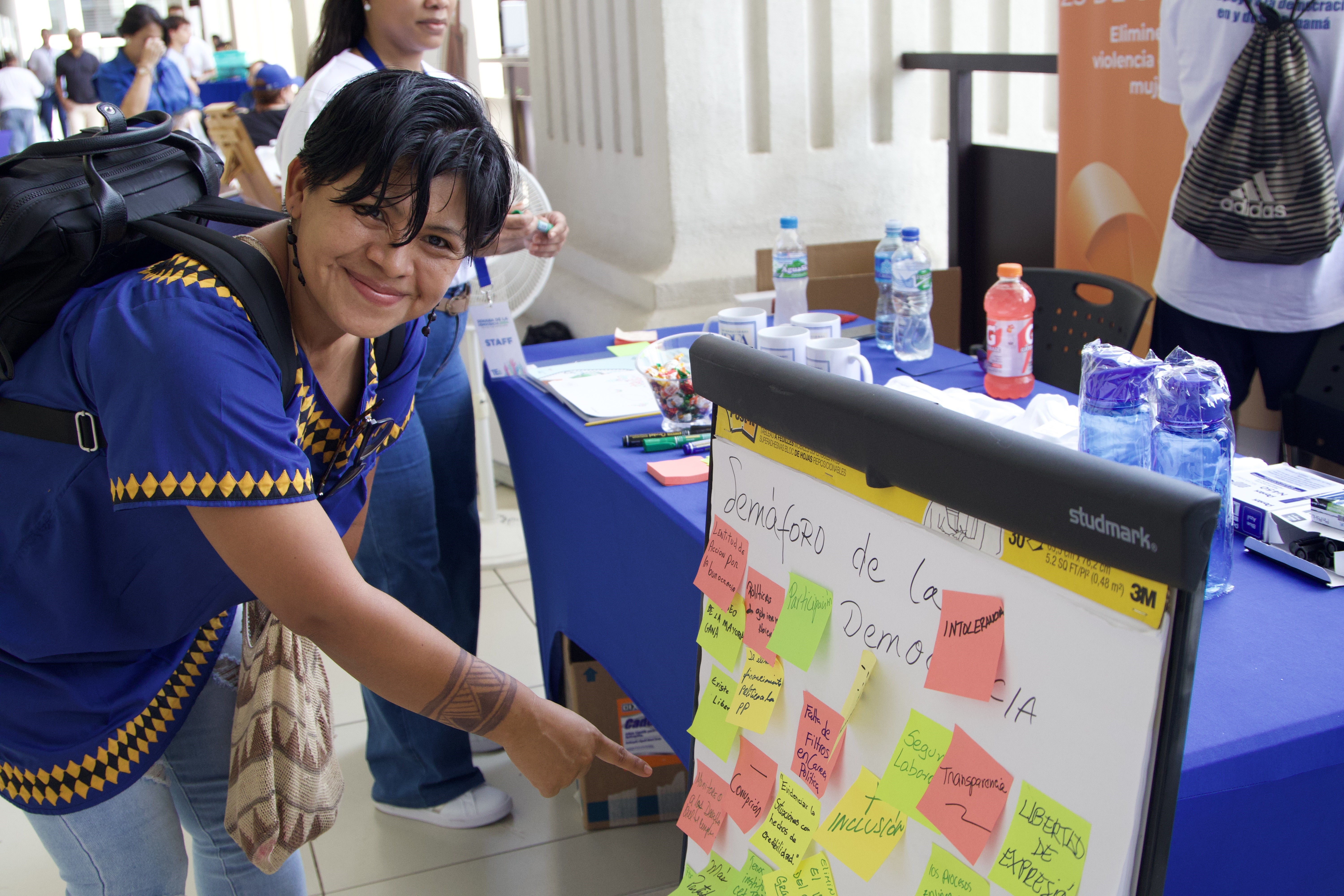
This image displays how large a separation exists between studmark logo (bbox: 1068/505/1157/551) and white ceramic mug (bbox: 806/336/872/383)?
0.98 meters

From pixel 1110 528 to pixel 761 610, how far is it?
415 millimetres

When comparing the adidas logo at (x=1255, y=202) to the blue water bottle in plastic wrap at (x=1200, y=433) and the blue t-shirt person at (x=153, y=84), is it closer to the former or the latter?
the blue water bottle in plastic wrap at (x=1200, y=433)

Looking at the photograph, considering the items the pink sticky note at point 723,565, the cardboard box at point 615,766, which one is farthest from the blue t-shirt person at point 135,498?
the cardboard box at point 615,766

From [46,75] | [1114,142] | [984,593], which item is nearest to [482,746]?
[984,593]

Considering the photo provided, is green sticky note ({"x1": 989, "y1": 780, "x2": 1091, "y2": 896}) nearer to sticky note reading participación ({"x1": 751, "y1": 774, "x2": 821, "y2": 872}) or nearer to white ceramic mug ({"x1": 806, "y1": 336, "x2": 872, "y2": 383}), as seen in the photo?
sticky note reading participación ({"x1": 751, "y1": 774, "x2": 821, "y2": 872})

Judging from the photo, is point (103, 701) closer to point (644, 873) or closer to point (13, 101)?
point (644, 873)

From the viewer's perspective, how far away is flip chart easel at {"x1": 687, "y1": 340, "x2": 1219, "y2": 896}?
0.64 metres

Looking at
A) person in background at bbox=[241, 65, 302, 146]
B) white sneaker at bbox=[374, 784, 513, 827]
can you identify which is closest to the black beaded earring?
white sneaker at bbox=[374, 784, 513, 827]

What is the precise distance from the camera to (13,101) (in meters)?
10.1

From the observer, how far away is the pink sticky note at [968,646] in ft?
2.46

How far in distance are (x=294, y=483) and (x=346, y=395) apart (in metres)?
0.29

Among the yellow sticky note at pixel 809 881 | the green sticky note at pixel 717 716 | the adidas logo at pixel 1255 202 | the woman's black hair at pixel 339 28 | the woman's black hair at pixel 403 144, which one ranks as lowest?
the yellow sticky note at pixel 809 881

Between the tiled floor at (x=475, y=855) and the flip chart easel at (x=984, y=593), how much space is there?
42.8 inches

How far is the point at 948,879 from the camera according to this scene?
2.58 ft
